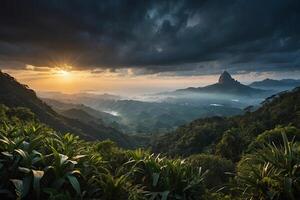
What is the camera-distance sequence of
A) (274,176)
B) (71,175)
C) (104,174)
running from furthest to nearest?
(274,176) → (104,174) → (71,175)

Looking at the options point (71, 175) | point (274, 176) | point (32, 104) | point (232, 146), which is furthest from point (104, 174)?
point (32, 104)

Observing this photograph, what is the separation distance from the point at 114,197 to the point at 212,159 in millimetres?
23710

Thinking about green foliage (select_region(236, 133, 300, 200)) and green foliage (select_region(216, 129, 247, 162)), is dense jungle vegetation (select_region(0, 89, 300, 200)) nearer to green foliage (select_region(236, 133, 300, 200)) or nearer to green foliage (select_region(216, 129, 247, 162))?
green foliage (select_region(236, 133, 300, 200))

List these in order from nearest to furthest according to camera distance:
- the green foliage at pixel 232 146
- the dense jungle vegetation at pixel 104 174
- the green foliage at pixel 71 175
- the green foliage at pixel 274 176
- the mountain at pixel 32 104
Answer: the green foliage at pixel 71 175, the dense jungle vegetation at pixel 104 174, the green foliage at pixel 274 176, the green foliage at pixel 232 146, the mountain at pixel 32 104

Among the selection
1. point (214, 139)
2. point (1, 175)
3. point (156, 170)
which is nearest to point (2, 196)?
point (1, 175)

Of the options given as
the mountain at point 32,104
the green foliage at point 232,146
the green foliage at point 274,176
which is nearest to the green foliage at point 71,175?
the green foliage at point 274,176

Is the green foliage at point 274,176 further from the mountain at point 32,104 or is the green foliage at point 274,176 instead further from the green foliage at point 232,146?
the mountain at point 32,104

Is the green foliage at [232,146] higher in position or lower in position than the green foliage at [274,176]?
lower

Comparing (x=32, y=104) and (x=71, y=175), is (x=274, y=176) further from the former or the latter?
(x=32, y=104)

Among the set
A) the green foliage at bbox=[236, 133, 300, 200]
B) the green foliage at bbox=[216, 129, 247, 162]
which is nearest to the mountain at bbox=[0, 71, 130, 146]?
the green foliage at bbox=[216, 129, 247, 162]

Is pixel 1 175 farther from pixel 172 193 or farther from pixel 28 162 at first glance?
pixel 172 193

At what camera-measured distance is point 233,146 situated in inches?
1853

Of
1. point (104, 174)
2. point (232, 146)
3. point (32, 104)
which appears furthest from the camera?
point (32, 104)

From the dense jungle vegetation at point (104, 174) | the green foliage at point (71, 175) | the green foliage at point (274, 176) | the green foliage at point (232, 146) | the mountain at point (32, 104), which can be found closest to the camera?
the green foliage at point (71, 175)
